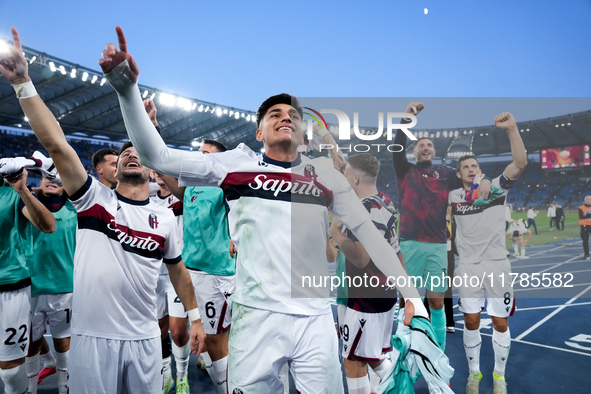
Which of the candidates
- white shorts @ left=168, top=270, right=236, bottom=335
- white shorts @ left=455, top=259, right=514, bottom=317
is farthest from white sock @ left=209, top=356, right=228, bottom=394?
white shorts @ left=455, top=259, right=514, bottom=317

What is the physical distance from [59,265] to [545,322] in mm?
6953

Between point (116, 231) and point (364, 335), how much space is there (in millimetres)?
2082

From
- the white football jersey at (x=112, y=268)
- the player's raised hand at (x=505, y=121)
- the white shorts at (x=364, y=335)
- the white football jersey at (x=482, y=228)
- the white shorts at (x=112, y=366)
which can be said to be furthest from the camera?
the white football jersey at (x=482, y=228)

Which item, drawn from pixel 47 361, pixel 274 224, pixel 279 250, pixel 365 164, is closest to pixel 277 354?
pixel 279 250

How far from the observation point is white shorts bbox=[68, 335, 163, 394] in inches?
82.6

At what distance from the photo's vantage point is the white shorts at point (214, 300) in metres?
3.58

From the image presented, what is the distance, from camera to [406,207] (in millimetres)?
4340

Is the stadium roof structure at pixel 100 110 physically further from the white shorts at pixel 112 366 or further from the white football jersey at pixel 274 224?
the white football jersey at pixel 274 224

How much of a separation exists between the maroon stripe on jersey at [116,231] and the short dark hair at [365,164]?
6.72 ft

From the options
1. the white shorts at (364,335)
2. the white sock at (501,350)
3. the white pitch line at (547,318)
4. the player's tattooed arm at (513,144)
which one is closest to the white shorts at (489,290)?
the white sock at (501,350)

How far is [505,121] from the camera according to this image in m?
3.52

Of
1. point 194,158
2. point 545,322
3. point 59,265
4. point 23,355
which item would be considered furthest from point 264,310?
point 545,322

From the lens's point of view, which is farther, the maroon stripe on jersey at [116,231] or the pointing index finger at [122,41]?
the maroon stripe on jersey at [116,231]

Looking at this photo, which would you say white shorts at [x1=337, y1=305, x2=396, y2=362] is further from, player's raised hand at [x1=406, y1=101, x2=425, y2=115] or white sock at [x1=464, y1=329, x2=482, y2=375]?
player's raised hand at [x1=406, y1=101, x2=425, y2=115]
